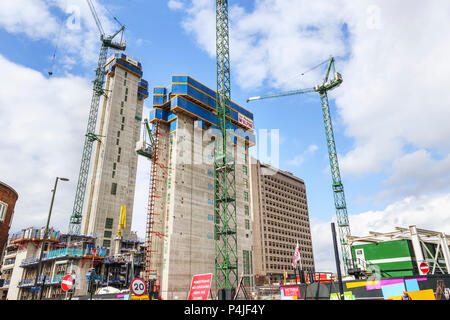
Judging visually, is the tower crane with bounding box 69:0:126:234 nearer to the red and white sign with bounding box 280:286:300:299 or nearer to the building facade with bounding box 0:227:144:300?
the building facade with bounding box 0:227:144:300

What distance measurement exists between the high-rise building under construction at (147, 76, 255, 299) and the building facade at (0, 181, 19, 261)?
43.3m

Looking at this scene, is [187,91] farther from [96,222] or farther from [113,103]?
[96,222]

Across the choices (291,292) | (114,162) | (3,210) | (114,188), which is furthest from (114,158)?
(291,292)

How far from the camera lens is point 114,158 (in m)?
104

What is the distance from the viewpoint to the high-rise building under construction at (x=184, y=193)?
2761 inches

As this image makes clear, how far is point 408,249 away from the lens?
104 ft

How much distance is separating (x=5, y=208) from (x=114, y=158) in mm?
79512

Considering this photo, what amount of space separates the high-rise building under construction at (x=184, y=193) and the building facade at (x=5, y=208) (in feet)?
142

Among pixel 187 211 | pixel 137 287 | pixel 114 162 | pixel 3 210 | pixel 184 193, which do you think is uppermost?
pixel 114 162

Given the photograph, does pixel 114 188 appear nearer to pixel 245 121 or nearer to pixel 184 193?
pixel 184 193

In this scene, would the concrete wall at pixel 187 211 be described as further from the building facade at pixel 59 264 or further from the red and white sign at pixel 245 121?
the red and white sign at pixel 245 121

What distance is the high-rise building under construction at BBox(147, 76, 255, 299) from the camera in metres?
70.1

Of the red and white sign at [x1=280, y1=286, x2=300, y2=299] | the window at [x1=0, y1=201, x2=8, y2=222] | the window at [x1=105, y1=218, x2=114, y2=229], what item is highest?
the window at [x1=105, y1=218, x2=114, y2=229]

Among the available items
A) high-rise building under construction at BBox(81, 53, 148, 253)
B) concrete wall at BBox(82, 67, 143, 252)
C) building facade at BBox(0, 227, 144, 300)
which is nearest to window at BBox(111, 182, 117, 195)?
high-rise building under construction at BBox(81, 53, 148, 253)
